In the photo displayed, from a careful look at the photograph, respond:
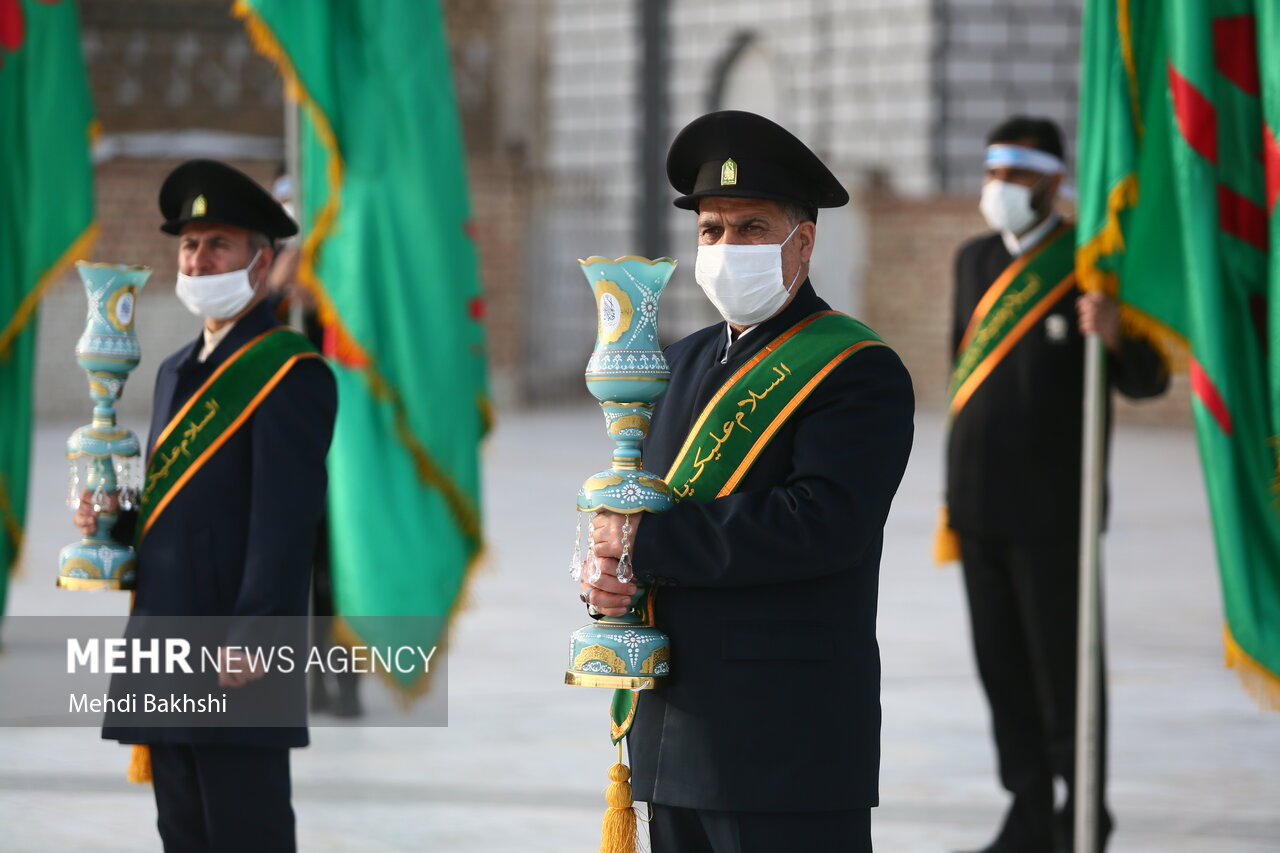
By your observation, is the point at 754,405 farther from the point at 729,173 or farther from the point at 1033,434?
the point at 1033,434

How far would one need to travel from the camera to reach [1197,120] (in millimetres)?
5152

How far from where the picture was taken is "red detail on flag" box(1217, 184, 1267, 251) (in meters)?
5.13

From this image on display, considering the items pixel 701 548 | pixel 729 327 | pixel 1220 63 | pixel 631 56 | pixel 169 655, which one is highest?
pixel 631 56

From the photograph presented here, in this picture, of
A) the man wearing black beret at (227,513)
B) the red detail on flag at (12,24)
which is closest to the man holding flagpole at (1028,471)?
the man wearing black beret at (227,513)

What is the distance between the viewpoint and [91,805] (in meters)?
6.31

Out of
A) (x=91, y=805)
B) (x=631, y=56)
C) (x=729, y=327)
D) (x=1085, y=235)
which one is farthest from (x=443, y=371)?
(x=631, y=56)

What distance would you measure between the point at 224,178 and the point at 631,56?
20.7 meters

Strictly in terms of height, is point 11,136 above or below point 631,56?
below

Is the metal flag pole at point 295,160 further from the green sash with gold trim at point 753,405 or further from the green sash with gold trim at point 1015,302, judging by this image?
the green sash with gold trim at point 753,405

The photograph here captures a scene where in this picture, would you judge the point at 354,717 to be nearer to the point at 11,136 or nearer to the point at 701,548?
the point at 11,136


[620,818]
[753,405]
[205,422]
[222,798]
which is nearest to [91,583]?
[205,422]

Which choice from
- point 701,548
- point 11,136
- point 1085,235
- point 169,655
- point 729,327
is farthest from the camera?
point 11,136

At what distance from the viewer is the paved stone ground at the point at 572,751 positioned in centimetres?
614

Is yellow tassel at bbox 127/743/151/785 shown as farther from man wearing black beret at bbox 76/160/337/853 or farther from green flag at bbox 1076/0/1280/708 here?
green flag at bbox 1076/0/1280/708
